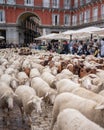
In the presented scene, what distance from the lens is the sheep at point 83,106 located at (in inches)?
211

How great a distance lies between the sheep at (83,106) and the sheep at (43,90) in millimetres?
1528

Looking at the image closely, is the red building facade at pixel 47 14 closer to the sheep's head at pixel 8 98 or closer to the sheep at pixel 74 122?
the sheep's head at pixel 8 98

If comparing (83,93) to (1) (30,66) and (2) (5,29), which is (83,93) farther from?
(2) (5,29)

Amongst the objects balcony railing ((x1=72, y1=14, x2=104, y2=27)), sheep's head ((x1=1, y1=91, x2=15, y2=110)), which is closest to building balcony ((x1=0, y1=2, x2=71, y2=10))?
balcony railing ((x1=72, y1=14, x2=104, y2=27))

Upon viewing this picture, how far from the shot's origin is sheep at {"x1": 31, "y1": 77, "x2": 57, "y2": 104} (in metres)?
7.91

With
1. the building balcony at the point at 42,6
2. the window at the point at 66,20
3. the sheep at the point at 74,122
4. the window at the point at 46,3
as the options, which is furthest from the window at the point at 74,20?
the sheep at the point at 74,122

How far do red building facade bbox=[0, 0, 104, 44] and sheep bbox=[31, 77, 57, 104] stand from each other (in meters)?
37.3

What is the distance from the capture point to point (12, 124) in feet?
24.8

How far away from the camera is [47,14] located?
52062mm

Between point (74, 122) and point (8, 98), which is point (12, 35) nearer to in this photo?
point (8, 98)

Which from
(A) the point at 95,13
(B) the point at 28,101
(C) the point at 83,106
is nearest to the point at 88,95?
(C) the point at 83,106

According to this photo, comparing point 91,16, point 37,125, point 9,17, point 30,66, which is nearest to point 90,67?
point 30,66

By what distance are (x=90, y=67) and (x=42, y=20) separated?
133 feet

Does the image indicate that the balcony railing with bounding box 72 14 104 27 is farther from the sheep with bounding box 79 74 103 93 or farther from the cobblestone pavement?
the cobblestone pavement
